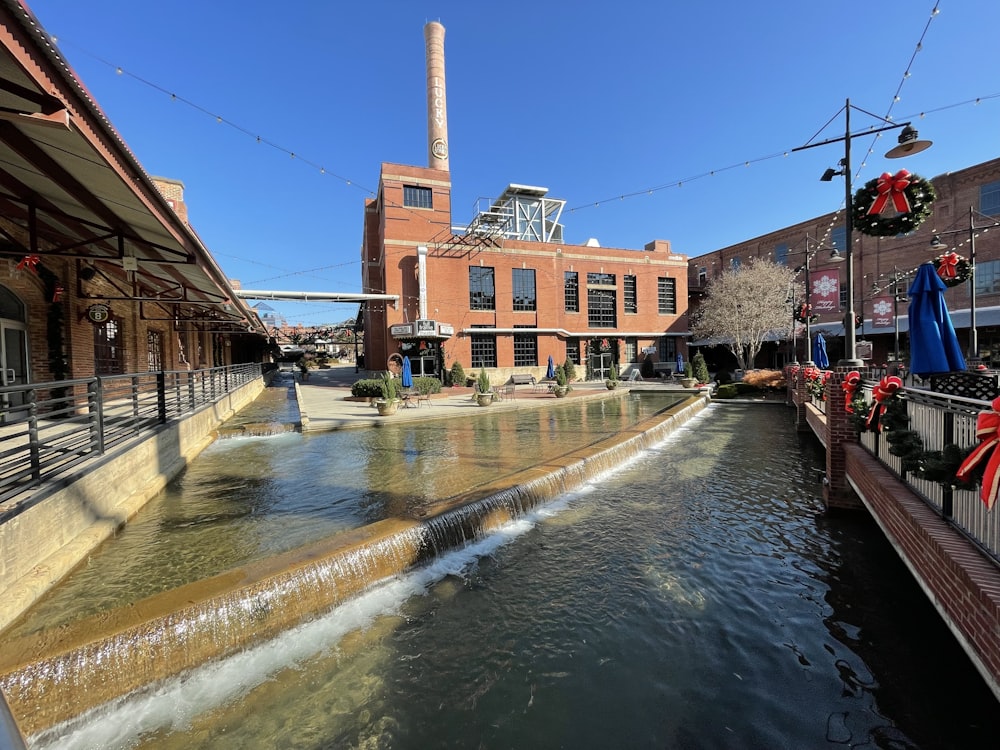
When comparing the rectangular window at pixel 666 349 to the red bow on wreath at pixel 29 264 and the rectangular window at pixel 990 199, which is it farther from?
the red bow on wreath at pixel 29 264

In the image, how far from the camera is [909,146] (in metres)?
6.93

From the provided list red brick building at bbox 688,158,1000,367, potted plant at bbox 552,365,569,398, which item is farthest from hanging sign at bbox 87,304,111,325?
red brick building at bbox 688,158,1000,367

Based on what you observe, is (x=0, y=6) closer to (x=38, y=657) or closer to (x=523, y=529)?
(x=38, y=657)

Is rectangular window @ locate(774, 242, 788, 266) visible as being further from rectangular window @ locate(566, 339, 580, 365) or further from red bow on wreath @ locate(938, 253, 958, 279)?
red bow on wreath @ locate(938, 253, 958, 279)

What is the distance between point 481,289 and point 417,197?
21.9 ft

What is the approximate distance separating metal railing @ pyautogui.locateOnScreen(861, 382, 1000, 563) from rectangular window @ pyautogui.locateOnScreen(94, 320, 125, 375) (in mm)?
15115

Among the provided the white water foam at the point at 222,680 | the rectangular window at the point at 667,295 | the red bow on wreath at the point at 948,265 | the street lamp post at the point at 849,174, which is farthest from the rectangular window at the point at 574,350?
the white water foam at the point at 222,680

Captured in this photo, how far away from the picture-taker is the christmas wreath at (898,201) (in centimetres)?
673

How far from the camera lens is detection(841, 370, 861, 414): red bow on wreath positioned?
21.2 feet

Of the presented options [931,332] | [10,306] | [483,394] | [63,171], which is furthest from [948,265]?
[10,306]

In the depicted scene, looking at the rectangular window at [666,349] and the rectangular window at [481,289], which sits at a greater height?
the rectangular window at [481,289]

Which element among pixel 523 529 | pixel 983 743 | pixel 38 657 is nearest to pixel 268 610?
pixel 38 657

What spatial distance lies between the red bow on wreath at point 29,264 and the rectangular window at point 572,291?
2758 centimetres

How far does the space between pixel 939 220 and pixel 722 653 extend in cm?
3352
